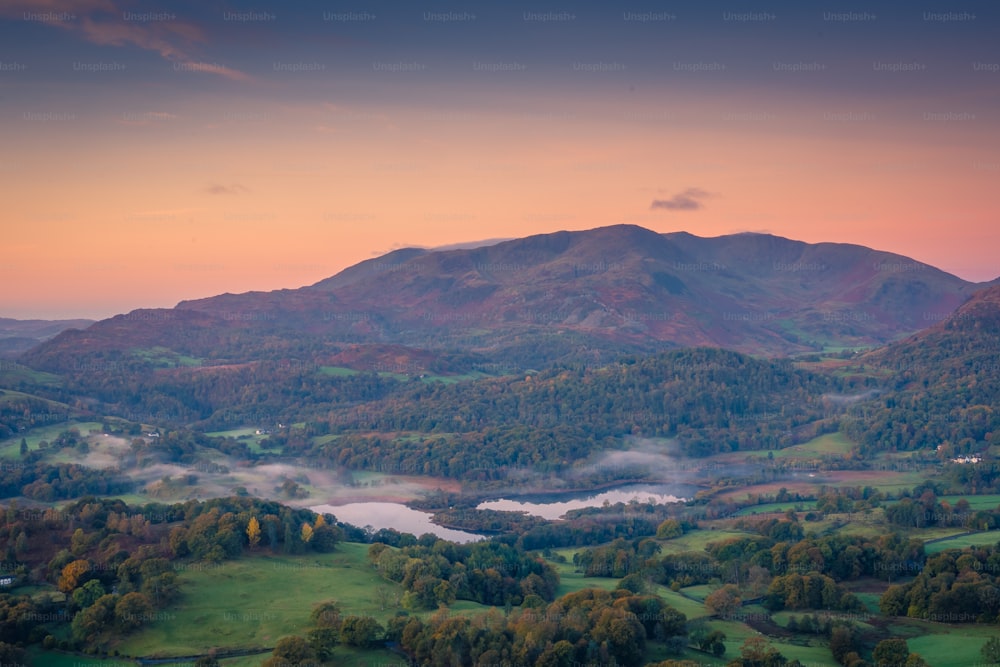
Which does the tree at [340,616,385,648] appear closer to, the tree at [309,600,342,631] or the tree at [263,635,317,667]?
the tree at [309,600,342,631]

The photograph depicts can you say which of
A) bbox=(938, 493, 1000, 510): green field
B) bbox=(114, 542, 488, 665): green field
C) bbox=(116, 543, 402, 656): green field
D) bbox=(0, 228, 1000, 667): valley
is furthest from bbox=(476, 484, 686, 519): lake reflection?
bbox=(114, 542, 488, 665): green field

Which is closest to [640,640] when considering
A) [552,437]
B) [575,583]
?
[575,583]

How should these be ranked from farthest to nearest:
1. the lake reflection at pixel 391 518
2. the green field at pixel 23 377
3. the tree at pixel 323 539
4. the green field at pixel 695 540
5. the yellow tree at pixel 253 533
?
1. the green field at pixel 23 377
2. the lake reflection at pixel 391 518
3. the green field at pixel 695 540
4. the tree at pixel 323 539
5. the yellow tree at pixel 253 533

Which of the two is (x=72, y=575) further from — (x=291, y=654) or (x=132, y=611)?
(x=291, y=654)

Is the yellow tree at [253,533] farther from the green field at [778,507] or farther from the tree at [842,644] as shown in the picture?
the green field at [778,507]

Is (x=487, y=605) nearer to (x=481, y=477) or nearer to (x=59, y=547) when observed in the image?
(x=59, y=547)

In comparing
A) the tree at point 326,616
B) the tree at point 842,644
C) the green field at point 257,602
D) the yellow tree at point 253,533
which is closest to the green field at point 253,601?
the green field at point 257,602
